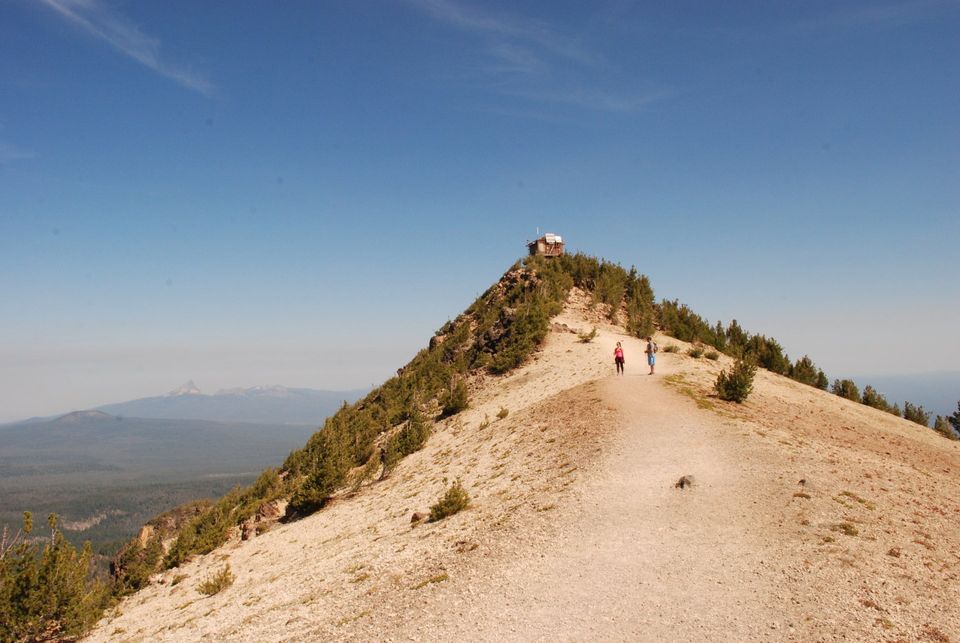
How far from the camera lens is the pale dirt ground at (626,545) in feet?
28.8

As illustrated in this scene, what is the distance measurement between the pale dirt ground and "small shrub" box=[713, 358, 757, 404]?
3.01 ft

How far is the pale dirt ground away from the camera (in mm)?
8773

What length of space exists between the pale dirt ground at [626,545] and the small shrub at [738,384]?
916 mm

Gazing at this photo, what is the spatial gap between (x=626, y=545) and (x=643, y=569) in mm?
972

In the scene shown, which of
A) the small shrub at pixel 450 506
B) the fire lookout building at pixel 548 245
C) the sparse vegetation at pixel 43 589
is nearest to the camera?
the sparse vegetation at pixel 43 589

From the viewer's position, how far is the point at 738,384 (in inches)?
853

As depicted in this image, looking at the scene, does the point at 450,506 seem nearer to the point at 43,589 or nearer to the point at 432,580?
the point at 432,580

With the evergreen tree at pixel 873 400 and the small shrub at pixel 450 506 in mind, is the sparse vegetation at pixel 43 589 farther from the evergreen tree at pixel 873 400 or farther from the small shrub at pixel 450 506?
the evergreen tree at pixel 873 400

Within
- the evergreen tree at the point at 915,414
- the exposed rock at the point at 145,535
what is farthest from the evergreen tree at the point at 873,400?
the exposed rock at the point at 145,535

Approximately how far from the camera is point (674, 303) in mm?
46969

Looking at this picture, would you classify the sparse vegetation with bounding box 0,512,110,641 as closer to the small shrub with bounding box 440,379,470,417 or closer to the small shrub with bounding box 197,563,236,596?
the small shrub with bounding box 197,563,236,596

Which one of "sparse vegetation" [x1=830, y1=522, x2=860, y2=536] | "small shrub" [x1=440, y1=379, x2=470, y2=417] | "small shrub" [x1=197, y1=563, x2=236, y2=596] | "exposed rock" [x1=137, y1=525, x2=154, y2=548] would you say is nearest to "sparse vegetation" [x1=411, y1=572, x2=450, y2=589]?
"sparse vegetation" [x1=830, y1=522, x2=860, y2=536]

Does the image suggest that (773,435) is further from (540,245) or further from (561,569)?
(540,245)

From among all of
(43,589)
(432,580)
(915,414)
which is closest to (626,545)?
(432,580)
